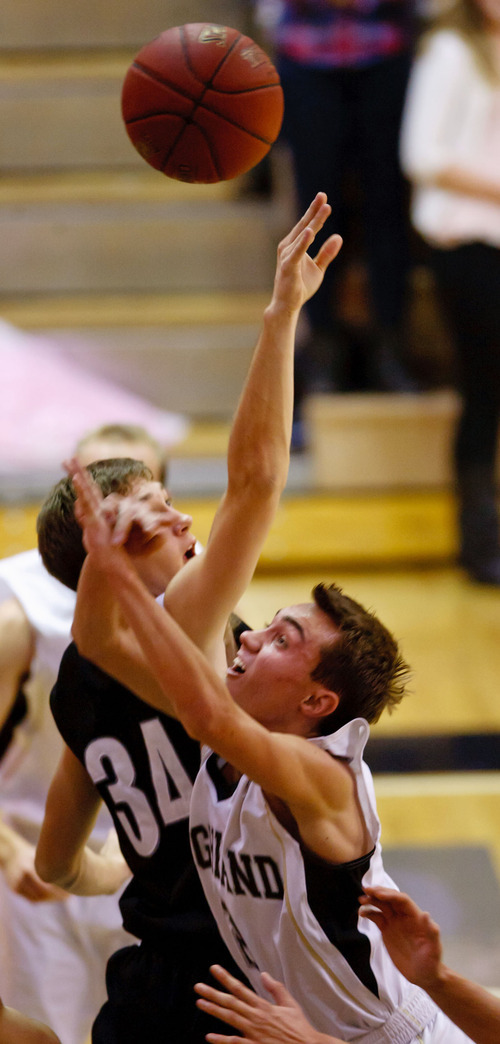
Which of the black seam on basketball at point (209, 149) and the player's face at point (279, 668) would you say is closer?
the player's face at point (279, 668)

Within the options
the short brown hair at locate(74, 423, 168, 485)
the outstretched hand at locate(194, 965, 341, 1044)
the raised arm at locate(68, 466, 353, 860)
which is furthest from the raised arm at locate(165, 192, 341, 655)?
the short brown hair at locate(74, 423, 168, 485)

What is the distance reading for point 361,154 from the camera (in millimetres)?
3928

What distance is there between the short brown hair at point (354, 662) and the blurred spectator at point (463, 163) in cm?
247

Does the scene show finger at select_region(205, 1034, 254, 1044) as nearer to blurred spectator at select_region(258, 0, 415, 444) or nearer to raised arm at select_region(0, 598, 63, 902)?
raised arm at select_region(0, 598, 63, 902)

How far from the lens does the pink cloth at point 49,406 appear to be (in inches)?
161

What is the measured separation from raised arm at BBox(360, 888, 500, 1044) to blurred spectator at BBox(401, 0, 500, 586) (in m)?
2.65

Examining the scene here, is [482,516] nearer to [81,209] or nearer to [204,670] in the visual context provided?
[81,209]

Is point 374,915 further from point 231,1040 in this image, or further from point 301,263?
point 301,263

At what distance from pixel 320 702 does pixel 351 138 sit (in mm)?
3170

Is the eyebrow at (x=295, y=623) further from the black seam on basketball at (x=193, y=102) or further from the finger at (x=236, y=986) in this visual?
the black seam on basketball at (x=193, y=102)

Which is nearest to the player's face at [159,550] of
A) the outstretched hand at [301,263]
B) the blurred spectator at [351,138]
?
the outstretched hand at [301,263]

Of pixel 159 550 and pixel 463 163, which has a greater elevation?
pixel 463 163

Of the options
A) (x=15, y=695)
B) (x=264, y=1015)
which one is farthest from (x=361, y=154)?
(x=264, y=1015)

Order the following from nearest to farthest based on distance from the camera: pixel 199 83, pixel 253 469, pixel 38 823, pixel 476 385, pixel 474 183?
1. pixel 253 469
2. pixel 199 83
3. pixel 38 823
4. pixel 474 183
5. pixel 476 385
